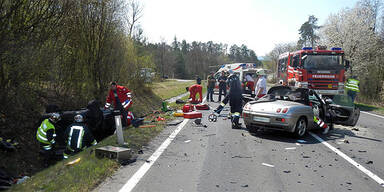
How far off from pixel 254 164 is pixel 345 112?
495cm

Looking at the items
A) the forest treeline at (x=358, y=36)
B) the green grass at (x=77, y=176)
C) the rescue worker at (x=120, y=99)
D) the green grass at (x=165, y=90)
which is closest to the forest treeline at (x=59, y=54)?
the rescue worker at (x=120, y=99)

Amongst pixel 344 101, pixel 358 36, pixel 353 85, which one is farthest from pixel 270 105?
pixel 358 36

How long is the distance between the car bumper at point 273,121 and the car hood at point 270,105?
15 centimetres

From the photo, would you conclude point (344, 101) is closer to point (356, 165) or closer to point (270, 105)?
point (270, 105)

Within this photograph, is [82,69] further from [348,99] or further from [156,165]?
[348,99]

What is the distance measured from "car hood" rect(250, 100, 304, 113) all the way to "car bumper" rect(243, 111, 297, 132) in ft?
0.50

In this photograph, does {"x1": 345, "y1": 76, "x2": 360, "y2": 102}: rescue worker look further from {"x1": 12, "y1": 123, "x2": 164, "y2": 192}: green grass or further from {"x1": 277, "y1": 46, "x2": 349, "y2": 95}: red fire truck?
{"x1": 12, "y1": 123, "x2": 164, "y2": 192}: green grass

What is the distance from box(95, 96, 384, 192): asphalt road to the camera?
15.2 ft

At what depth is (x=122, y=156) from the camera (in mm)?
5844

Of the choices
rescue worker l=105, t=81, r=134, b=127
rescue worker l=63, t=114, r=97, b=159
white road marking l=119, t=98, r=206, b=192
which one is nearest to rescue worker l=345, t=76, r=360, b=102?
white road marking l=119, t=98, r=206, b=192

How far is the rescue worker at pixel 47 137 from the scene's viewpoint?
6.63 metres

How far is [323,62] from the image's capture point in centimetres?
1573

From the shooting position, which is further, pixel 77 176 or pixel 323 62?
pixel 323 62

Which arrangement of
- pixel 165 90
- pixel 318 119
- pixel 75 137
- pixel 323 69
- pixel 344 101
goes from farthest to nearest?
pixel 165 90 → pixel 323 69 → pixel 344 101 → pixel 318 119 → pixel 75 137
